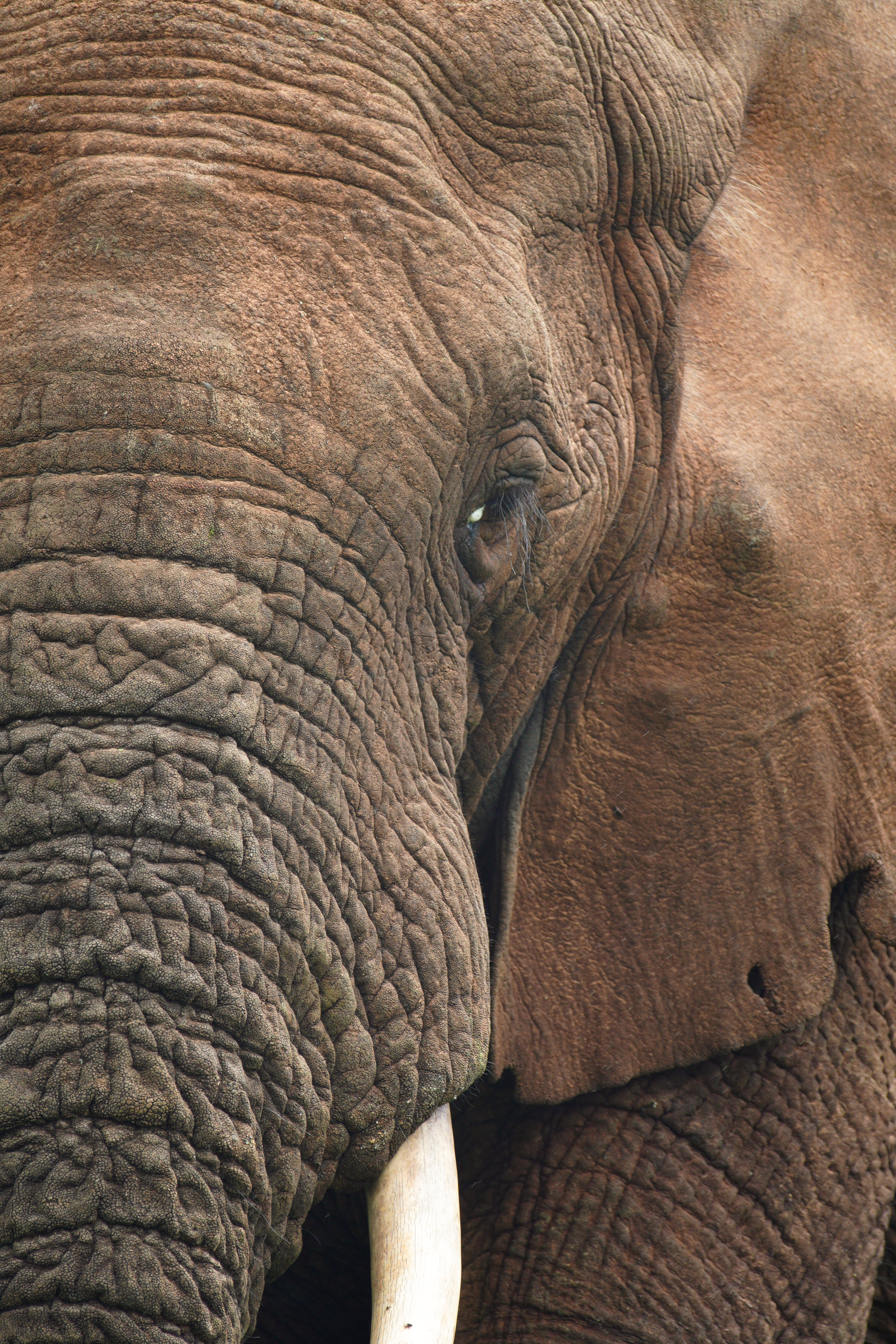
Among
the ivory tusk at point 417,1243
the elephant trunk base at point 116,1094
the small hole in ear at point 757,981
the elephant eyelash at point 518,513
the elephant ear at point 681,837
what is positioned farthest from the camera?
the small hole in ear at point 757,981

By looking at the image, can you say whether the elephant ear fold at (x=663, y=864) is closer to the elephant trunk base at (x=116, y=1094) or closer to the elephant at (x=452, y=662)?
the elephant at (x=452, y=662)

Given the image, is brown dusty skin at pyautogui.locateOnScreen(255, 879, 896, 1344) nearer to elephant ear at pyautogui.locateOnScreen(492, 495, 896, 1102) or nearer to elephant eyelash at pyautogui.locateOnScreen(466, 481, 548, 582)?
elephant ear at pyautogui.locateOnScreen(492, 495, 896, 1102)

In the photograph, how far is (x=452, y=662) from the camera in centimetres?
159

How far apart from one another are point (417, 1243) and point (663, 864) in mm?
720

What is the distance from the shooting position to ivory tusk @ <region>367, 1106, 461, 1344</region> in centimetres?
139

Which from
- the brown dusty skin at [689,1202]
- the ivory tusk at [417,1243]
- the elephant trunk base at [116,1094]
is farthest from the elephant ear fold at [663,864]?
the elephant trunk base at [116,1094]

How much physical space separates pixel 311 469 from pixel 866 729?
3.62 ft

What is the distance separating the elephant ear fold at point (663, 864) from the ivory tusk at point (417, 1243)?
0.39 metres

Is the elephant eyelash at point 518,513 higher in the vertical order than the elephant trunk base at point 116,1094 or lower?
higher

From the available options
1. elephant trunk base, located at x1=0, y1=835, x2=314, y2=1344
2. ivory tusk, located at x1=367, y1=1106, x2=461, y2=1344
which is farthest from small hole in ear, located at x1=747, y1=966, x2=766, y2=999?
elephant trunk base, located at x1=0, y1=835, x2=314, y2=1344

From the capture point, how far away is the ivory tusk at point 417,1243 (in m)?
1.39

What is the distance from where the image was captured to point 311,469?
4.36 ft

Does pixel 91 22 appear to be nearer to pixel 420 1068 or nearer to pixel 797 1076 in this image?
pixel 420 1068

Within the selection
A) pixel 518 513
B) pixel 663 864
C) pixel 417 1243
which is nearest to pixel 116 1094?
pixel 417 1243
